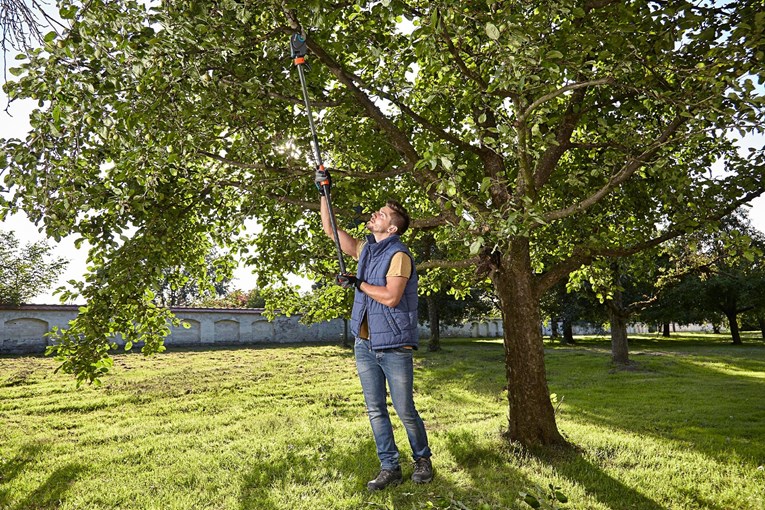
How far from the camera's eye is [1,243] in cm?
4203

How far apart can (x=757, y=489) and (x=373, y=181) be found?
7.34 meters

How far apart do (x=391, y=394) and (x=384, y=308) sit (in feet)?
2.78

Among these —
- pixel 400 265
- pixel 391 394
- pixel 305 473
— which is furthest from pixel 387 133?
pixel 305 473

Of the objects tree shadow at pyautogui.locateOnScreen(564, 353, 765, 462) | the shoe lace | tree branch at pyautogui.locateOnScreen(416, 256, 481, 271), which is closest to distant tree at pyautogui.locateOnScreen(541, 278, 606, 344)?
tree shadow at pyautogui.locateOnScreen(564, 353, 765, 462)

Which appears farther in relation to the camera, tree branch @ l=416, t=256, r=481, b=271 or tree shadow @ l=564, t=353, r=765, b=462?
tree shadow @ l=564, t=353, r=765, b=462

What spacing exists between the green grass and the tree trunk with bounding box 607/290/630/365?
272cm

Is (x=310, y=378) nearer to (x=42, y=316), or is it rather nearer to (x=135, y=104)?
(x=135, y=104)

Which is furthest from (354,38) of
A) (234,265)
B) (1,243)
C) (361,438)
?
(1,243)

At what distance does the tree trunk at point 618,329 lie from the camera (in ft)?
59.3

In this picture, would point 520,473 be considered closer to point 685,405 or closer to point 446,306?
point 685,405

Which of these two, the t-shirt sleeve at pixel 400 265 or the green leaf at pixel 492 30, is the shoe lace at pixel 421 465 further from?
the green leaf at pixel 492 30

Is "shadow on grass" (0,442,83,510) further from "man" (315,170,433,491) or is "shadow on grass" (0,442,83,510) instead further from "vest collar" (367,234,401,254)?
"vest collar" (367,234,401,254)

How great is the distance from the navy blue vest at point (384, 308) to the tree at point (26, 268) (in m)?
43.6

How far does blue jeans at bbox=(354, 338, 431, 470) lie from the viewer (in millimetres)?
4738
